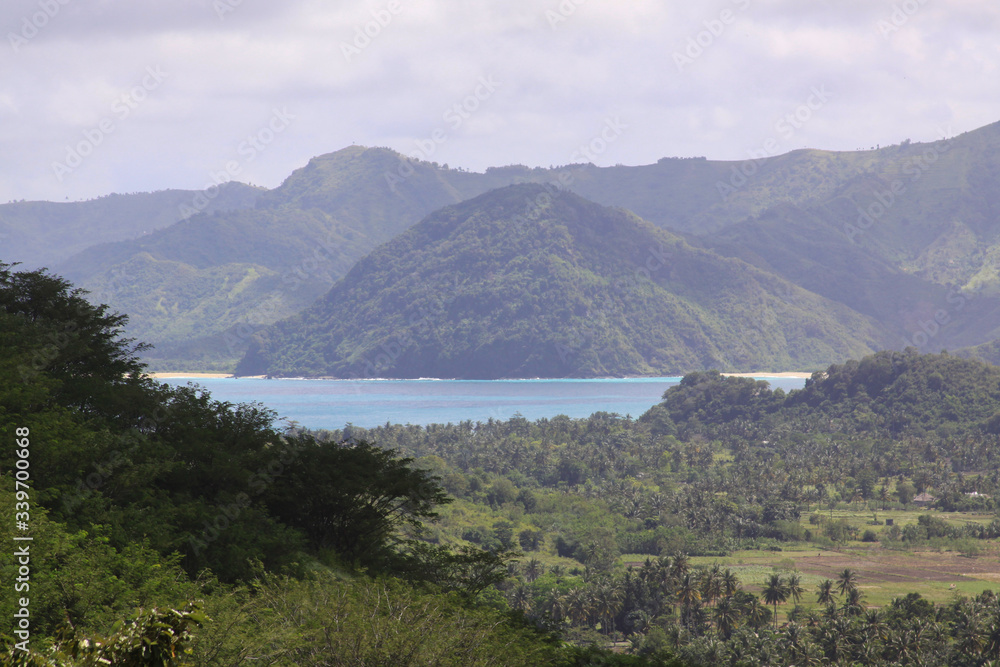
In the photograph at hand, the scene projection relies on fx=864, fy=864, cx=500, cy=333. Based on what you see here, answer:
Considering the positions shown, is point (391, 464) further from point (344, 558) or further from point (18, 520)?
point (18, 520)

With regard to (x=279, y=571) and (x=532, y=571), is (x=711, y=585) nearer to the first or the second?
(x=532, y=571)

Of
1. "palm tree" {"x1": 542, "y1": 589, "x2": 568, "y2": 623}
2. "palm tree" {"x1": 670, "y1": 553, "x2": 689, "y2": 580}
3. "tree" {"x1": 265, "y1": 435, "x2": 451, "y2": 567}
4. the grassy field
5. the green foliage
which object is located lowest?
the grassy field

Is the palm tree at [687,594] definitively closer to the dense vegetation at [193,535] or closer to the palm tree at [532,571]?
the palm tree at [532,571]

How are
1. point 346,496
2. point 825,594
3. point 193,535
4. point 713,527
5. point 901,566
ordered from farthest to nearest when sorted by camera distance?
point 713,527, point 901,566, point 825,594, point 346,496, point 193,535

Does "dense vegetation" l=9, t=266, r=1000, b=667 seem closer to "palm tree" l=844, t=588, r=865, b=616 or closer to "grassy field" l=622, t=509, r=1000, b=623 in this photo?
"palm tree" l=844, t=588, r=865, b=616

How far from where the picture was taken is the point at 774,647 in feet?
218

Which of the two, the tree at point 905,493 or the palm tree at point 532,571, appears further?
the tree at point 905,493

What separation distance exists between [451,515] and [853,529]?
5972 cm

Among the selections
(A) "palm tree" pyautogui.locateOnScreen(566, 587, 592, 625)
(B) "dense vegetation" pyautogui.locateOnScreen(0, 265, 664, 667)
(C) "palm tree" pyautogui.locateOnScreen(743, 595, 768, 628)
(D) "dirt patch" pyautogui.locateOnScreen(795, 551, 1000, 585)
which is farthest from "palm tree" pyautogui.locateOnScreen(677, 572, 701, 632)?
(B) "dense vegetation" pyautogui.locateOnScreen(0, 265, 664, 667)

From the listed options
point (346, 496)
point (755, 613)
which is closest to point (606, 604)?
point (755, 613)

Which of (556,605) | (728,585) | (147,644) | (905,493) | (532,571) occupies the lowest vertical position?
(532,571)

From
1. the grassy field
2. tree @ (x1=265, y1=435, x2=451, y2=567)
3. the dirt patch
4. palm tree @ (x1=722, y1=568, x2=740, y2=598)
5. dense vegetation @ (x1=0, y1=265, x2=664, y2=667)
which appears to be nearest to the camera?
dense vegetation @ (x1=0, y1=265, x2=664, y2=667)

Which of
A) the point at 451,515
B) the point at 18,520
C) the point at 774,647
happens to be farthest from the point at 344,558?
the point at 451,515

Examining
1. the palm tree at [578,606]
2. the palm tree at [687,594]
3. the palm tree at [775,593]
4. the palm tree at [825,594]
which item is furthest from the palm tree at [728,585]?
the palm tree at [578,606]
